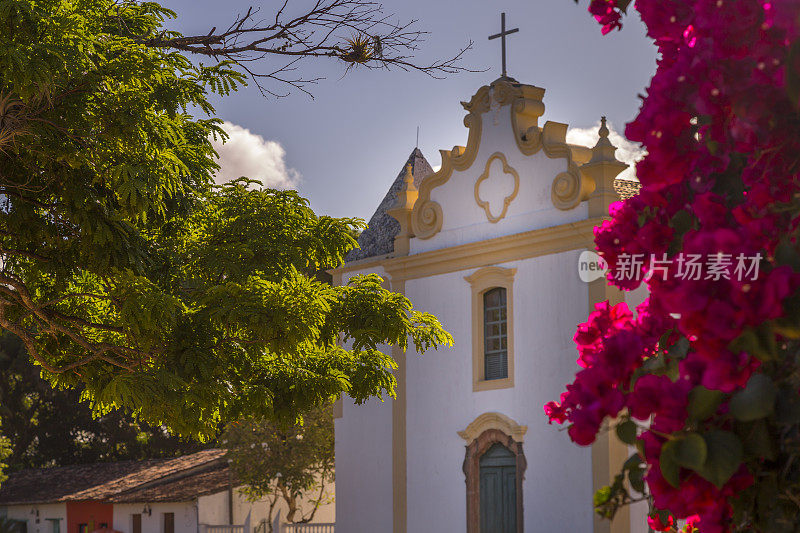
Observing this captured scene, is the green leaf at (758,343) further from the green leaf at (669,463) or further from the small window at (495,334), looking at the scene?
the small window at (495,334)

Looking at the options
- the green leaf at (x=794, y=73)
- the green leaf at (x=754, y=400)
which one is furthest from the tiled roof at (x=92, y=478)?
the green leaf at (x=794, y=73)

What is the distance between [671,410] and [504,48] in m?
18.0

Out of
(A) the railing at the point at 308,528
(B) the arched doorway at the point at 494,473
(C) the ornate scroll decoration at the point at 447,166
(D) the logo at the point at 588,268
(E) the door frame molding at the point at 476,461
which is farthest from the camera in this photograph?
(A) the railing at the point at 308,528

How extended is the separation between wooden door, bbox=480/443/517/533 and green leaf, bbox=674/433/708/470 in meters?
16.3

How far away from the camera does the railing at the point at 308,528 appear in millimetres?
23469

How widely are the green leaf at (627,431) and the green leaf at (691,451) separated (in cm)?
18

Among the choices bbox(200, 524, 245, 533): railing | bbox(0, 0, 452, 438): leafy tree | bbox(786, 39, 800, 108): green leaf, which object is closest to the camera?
bbox(786, 39, 800, 108): green leaf

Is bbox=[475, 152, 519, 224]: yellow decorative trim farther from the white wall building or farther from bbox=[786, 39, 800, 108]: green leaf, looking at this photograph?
bbox=[786, 39, 800, 108]: green leaf

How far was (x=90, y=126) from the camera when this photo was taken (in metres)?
8.33

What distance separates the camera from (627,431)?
211 cm

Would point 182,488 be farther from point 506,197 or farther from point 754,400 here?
point 754,400

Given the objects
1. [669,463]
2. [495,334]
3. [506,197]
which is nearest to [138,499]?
[495,334]

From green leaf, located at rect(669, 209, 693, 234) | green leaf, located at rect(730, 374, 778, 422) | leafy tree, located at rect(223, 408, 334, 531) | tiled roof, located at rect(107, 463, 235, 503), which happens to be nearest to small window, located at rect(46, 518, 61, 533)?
tiled roof, located at rect(107, 463, 235, 503)

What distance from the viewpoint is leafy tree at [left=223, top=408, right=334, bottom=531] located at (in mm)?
26328
